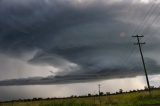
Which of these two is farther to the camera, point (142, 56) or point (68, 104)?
point (142, 56)

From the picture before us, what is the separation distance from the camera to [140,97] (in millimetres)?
56594

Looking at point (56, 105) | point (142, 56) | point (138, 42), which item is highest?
point (138, 42)

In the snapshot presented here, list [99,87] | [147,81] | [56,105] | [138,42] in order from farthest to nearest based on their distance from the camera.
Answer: [99,87] → [138,42] → [147,81] → [56,105]

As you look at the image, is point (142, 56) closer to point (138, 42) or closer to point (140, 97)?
point (138, 42)

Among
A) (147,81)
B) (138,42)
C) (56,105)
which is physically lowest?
(56,105)

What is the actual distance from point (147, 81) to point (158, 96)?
4.72 m

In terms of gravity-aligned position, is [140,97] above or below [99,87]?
below

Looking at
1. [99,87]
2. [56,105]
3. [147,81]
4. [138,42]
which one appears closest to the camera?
[56,105]

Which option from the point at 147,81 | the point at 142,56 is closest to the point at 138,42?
the point at 142,56

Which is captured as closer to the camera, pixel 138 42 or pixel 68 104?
pixel 68 104

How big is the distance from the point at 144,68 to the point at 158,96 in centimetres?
718

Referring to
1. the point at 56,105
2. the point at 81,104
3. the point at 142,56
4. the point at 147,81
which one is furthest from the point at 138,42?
the point at 56,105

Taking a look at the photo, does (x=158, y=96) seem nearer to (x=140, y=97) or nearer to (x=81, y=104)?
(x=140, y=97)

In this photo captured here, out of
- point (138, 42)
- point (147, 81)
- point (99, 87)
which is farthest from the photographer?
point (99, 87)
